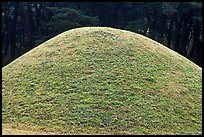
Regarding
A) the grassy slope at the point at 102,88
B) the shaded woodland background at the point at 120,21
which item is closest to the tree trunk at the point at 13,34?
the shaded woodland background at the point at 120,21

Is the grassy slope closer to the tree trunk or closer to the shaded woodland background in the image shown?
the shaded woodland background

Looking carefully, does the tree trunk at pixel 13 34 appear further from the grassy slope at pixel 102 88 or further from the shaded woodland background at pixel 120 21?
the grassy slope at pixel 102 88

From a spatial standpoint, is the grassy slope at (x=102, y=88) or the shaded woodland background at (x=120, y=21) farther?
the shaded woodland background at (x=120, y=21)

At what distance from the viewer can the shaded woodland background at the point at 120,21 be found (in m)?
33.2

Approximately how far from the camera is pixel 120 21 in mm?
36094

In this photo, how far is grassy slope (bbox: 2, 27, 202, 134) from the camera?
10.9 metres

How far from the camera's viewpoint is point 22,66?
14.0 metres

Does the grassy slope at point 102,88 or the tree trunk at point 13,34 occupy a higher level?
the grassy slope at point 102,88

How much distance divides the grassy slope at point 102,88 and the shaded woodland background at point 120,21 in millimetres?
17843

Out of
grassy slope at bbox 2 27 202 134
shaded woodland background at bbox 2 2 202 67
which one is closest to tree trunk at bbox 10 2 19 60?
shaded woodland background at bbox 2 2 202 67

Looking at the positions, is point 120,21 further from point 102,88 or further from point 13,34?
point 102,88

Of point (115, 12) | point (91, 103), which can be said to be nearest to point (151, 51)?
point (91, 103)

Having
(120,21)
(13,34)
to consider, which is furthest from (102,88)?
(13,34)

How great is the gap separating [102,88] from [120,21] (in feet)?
80.3
